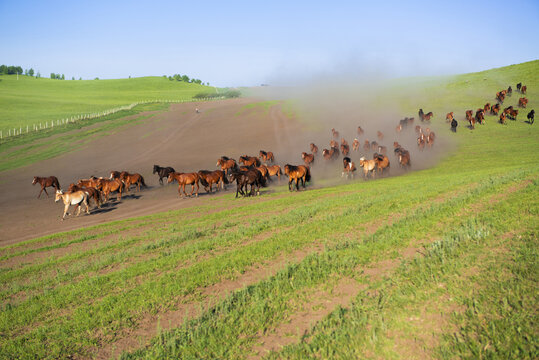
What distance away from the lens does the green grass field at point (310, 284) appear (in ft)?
17.6

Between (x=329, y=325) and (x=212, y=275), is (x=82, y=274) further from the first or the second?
(x=329, y=325)

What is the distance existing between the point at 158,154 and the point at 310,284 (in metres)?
45.4

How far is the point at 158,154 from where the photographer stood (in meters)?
49.7

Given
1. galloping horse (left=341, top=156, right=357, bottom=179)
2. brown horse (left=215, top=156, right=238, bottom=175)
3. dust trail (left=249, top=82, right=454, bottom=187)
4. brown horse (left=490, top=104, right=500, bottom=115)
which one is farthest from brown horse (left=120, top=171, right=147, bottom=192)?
brown horse (left=490, top=104, right=500, bottom=115)

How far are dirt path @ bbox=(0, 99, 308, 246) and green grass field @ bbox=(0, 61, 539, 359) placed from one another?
8.59 m

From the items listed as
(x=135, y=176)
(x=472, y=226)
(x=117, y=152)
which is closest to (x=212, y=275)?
(x=472, y=226)

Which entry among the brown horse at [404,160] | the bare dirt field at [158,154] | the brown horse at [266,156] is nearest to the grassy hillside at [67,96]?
the bare dirt field at [158,154]

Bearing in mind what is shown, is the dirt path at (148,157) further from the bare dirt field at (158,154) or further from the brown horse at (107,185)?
the brown horse at (107,185)

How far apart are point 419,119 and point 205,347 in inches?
2134

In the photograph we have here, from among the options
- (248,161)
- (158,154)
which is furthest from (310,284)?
(158,154)

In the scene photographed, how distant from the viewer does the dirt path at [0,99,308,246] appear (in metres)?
23.6

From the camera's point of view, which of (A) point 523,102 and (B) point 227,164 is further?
(A) point 523,102

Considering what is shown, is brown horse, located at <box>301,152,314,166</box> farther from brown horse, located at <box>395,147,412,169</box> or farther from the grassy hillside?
the grassy hillside

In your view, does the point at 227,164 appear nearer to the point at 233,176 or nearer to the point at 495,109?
the point at 233,176
